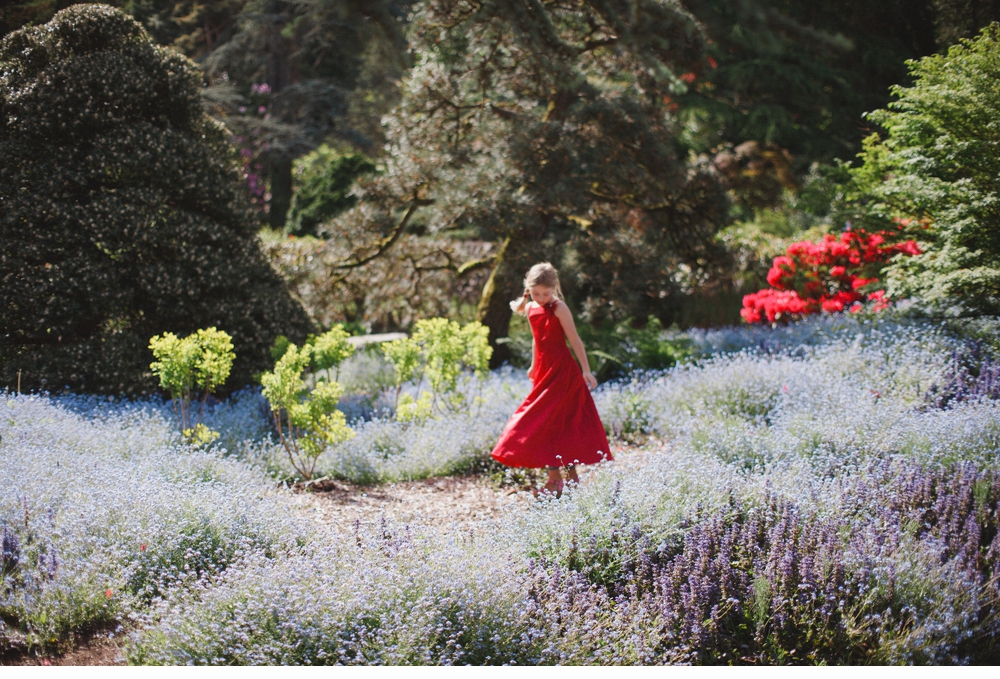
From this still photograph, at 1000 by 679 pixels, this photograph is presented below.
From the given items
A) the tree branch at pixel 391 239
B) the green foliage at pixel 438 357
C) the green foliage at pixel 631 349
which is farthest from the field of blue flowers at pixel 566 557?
the tree branch at pixel 391 239

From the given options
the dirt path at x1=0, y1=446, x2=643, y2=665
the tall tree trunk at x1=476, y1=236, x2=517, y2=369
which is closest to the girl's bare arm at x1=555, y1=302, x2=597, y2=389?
the dirt path at x1=0, y1=446, x2=643, y2=665

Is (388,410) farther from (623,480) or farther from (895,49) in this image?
(895,49)

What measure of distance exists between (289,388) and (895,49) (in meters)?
12.5

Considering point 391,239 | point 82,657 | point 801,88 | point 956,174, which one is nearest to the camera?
point 82,657

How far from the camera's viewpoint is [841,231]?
834 centimetres

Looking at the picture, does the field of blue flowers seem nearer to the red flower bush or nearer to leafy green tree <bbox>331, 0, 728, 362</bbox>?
the red flower bush

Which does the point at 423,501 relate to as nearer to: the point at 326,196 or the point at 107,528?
the point at 107,528

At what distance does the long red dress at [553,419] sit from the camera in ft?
14.5

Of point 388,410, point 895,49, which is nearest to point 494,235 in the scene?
point 388,410

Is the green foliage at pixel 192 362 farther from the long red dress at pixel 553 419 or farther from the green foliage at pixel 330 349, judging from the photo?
the long red dress at pixel 553 419

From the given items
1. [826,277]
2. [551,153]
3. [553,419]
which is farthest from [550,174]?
[553,419]

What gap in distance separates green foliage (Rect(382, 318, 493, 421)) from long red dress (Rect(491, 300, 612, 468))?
131 centimetres

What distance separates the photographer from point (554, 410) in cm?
447

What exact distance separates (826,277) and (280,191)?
13280 millimetres
